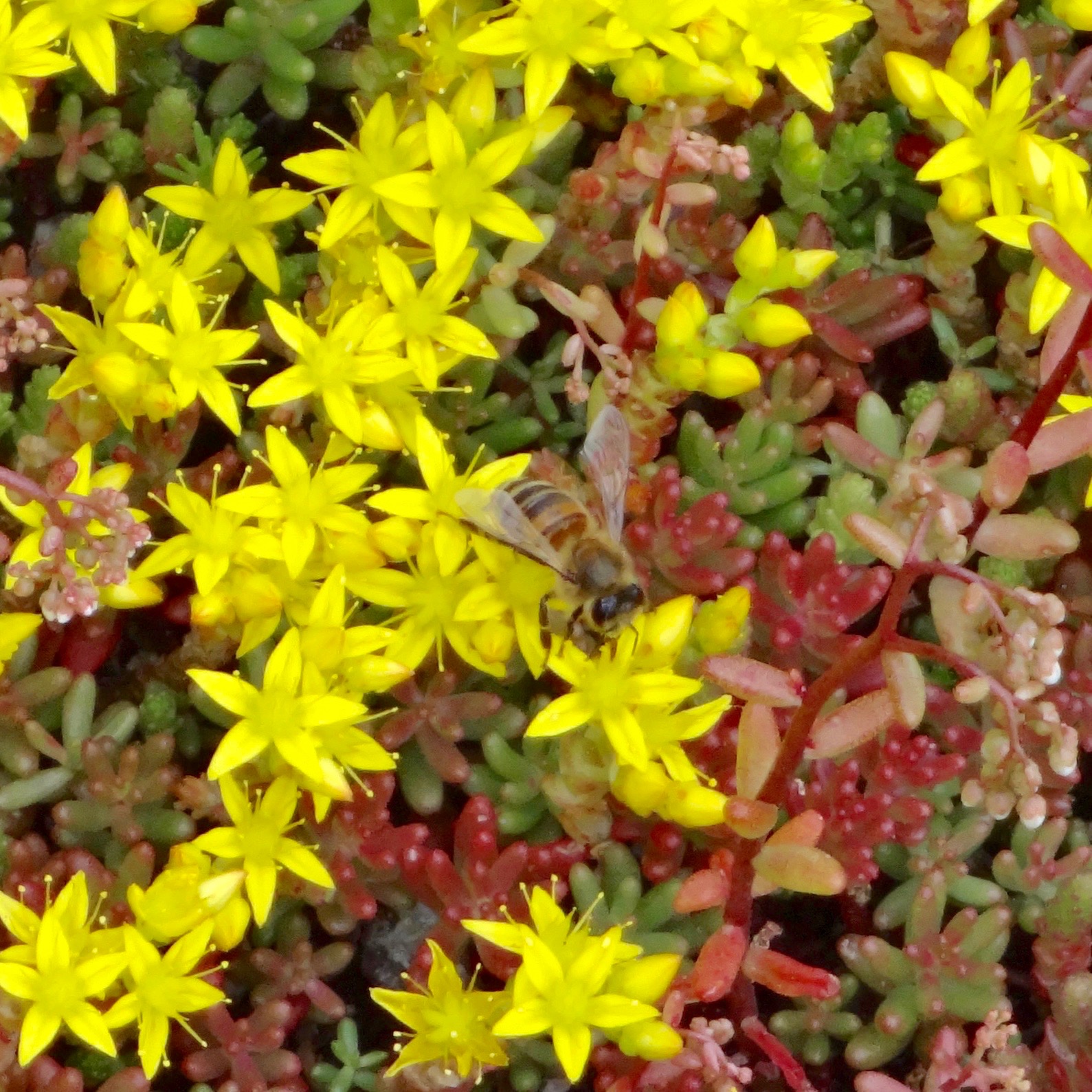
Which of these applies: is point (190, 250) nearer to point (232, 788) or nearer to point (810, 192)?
point (232, 788)

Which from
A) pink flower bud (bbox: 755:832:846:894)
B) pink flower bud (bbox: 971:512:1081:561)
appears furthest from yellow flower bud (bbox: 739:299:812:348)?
pink flower bud (bbox: 755:832:846:894)

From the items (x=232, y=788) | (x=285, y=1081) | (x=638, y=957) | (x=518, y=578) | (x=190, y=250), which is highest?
(x=190, y=250)

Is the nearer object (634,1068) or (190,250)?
(634,1068)

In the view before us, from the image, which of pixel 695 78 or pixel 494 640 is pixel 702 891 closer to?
pixel 494 640

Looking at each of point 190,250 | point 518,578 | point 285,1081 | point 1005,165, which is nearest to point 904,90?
Result: point 1005,165

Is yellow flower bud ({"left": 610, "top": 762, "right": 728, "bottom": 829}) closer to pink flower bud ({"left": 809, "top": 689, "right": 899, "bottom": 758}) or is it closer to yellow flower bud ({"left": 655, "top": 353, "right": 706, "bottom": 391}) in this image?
pink flower bud ({"left": 809, "top": 689, "right": 899, "bottom": 758})

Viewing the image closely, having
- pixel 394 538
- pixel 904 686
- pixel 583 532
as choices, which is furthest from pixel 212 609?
pixel 904 686
